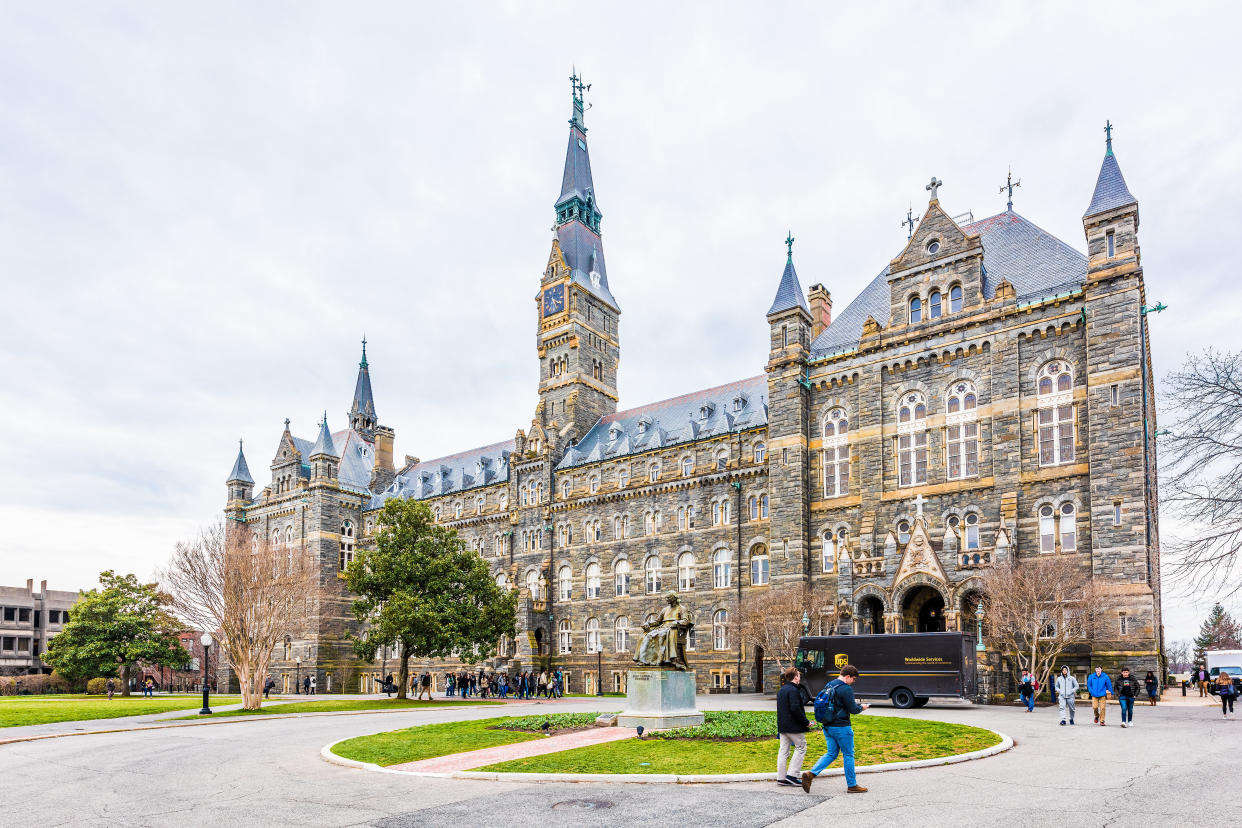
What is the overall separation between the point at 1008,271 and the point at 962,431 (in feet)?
27.7

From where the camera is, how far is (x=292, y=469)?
81688 mm

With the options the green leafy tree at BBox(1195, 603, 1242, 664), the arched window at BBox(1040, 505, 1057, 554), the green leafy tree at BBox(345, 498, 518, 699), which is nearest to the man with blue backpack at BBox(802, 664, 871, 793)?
the arched window at BBox(1040, 505, 1057, 554)

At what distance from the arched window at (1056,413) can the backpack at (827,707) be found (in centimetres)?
3102

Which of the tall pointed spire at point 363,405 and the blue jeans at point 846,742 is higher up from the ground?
the tall pointed spire at point 363,405

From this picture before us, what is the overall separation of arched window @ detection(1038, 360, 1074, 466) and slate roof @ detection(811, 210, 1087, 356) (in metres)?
3.74

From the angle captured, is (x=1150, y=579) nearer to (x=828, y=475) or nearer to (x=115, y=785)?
(x=828, y=475)

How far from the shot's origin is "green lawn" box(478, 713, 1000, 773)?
16062 mm

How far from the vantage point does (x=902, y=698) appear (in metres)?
32.7

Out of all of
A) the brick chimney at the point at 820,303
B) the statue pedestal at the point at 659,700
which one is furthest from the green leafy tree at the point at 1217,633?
the statue pedestal at the point at 659,700

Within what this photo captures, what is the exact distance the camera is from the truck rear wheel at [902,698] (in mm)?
32469

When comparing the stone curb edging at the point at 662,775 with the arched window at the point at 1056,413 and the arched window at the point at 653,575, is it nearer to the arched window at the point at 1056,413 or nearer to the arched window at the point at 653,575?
the arched window at the point at 1056,413

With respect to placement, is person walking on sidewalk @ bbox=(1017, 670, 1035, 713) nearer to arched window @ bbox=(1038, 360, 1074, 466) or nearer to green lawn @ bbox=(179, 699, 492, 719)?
arched window @ bbox=(1038, 360, 1074, 466)

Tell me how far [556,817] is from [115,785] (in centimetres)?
938

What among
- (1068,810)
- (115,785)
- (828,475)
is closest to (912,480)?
(828,475)
